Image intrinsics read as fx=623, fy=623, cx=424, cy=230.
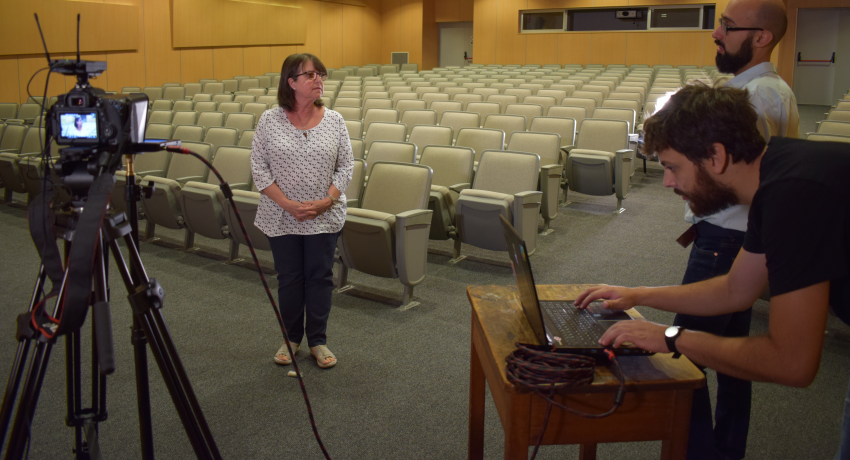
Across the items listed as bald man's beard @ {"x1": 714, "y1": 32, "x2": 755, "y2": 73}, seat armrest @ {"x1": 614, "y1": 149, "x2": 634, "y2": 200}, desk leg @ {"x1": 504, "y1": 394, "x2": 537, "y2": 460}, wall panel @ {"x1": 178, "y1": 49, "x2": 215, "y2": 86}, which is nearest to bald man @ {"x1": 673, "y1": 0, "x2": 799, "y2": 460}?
bald man's beard @ {"x1": 714, "y1": 32, "x2": 755, "y2": 73}

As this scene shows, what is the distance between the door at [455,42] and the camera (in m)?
19.5

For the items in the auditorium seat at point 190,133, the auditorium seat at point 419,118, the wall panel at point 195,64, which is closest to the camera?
the auditorium seat at point 190,133

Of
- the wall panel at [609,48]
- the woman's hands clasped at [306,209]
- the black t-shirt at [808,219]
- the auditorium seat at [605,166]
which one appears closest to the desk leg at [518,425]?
the black t-shirt at [808,219]

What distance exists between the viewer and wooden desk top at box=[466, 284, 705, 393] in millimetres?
1278

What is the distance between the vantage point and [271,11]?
52.2ft

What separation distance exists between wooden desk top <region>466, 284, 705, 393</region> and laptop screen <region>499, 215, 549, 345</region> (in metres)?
0.04

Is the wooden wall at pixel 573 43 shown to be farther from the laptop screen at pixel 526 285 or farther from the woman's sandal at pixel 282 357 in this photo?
the laptop screen at pixel 526 285

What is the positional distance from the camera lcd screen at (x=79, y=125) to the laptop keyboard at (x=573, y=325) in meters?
1.11

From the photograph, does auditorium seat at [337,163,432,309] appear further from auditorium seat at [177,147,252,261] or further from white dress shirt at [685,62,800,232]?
white dress shirt at [685,62,800,232]

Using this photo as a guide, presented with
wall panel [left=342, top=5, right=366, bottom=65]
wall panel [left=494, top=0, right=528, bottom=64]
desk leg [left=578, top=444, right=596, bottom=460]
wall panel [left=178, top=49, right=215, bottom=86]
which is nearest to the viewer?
desk leg [left=578, top=444, right=596, bottom=460]

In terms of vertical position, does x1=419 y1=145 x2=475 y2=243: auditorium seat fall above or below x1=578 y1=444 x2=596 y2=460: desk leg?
above

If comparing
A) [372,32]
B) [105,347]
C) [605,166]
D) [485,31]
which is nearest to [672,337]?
[105,347]

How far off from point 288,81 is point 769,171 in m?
2.05

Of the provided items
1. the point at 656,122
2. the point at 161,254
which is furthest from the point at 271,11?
the point at 656,122
